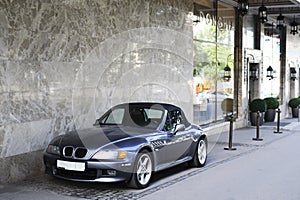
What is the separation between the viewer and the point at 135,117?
8.48m

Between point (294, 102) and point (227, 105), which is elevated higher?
point (227, 105)

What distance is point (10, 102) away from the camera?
7.59 metres

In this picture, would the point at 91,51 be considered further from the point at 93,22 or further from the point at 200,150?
Answer: the point at 200,150

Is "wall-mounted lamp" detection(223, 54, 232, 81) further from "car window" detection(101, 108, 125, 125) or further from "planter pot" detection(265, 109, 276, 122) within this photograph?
"car window" detection(101, 108, 125, 125)

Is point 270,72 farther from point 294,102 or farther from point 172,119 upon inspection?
point 172,119

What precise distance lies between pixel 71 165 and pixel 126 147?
2.92 feet

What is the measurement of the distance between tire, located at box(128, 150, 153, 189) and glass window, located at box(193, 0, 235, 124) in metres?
6.94

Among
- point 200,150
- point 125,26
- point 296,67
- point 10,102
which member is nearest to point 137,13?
point 125,26

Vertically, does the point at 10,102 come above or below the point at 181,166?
above

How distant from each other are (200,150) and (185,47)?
16.2 feet

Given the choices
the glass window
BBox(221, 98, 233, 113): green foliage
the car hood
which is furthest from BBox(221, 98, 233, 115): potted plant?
the car hood

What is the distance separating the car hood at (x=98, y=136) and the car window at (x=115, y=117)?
13.0 inches

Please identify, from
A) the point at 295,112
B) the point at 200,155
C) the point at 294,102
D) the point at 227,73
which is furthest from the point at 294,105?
the point at 200,155

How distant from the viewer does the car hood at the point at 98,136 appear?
23.6 ft
